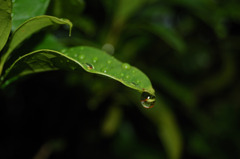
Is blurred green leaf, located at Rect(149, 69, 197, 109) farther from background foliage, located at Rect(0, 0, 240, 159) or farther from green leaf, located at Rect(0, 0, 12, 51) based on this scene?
green leaf, located at Rect(0, 0, 12, 51)

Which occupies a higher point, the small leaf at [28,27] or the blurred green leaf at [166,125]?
the small leaf at [28,27]

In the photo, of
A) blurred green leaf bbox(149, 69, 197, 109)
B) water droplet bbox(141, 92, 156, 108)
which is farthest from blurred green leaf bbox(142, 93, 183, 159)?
water droplet bbox(141, 92, 156, 108)

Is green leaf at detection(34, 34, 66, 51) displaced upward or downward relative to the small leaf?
downward

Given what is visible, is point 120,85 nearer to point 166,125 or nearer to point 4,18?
point 166,125

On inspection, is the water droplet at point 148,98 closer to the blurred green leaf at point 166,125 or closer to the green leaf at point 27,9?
the green leaf at point 27,9

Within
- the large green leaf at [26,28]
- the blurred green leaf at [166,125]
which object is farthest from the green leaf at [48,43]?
the blurred green leaf at [166,125]

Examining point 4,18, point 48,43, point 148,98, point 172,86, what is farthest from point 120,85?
point 4,18
